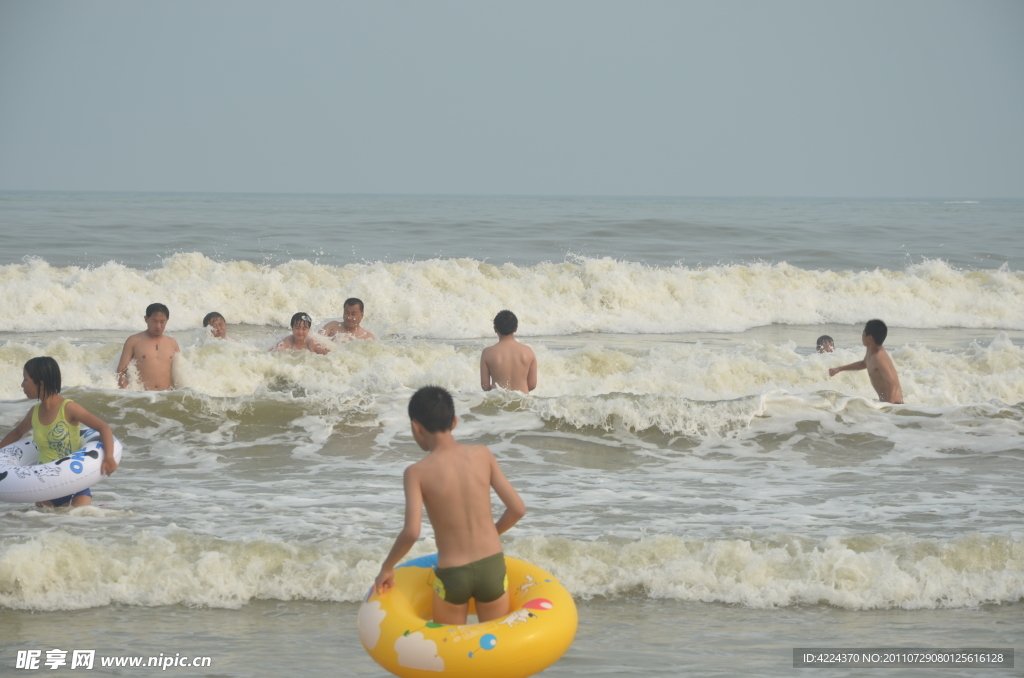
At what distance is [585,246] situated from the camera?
25.2m

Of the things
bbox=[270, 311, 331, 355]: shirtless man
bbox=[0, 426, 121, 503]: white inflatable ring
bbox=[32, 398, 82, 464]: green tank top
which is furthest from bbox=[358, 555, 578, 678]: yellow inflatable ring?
bbox=[270, 311, 331, 355]: shirtless man

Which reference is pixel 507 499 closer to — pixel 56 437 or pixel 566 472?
pixel 56 437

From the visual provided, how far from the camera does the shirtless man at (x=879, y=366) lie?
9.05 meters

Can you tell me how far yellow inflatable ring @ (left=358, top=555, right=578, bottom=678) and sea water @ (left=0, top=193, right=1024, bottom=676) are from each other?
84 centimetres

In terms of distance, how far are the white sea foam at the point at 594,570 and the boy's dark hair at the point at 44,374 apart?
2.93 feet

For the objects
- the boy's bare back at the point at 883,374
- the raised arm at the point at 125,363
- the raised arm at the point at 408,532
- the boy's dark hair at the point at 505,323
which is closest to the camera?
the raised arm at the point at 408,532

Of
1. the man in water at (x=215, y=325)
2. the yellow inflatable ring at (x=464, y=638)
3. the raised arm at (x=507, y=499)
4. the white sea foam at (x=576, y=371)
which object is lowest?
the white sea foam at (x=576, y=371)

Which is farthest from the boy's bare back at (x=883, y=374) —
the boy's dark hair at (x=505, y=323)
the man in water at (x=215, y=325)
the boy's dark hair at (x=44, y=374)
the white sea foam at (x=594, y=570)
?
the man in water at (x=215, y=325)

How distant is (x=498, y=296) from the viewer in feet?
57.2

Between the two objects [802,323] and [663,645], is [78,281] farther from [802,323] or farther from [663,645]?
[663,645]

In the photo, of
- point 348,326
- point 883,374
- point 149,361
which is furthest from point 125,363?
point 883,374

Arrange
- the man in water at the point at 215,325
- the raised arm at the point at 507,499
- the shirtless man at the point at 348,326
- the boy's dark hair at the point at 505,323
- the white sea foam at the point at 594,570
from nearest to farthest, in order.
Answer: the raised arm at the point at 507,499 → the white sea foam at the point at 594,570 → the boy's dark hair at the point at 505,323 → the man in water at the point at 215,325 → the shirtless man at the point at 348,326

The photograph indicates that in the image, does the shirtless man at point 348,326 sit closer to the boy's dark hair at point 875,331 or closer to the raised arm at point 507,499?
the boy's dark hair at point 875,331

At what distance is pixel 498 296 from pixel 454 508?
13631 mm
